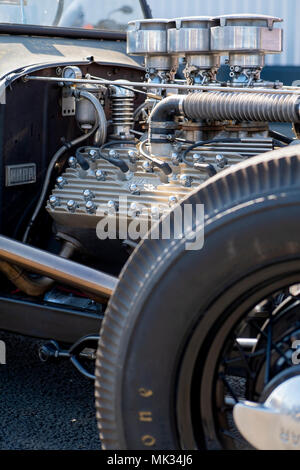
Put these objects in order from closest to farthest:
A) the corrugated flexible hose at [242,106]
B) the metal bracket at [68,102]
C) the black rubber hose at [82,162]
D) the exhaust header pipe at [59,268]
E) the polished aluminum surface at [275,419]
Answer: the polished aluminum surface at [275,419] < the exhaust header pipe at [59,268] < the corrugated flexible hose at [242,106] < the black rubber hose at [82,162] < the metal bracket at [68,102]

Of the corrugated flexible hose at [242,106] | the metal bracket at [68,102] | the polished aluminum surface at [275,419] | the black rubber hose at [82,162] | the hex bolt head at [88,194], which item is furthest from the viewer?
the metal bracket at [68,102]

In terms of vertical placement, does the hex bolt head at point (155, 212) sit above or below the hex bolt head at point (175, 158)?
below

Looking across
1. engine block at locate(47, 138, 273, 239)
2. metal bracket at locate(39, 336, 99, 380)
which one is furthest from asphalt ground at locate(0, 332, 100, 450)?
engine block at locate(47, 138, 273, 239)

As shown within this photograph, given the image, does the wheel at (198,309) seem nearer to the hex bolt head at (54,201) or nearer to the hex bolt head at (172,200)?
the hex bolt head at (172,200)

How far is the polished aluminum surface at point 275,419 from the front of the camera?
59.2 inches

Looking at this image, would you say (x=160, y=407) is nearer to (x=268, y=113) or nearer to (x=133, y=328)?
(x=133, y=328)

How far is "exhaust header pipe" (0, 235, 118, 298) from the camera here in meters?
2.19

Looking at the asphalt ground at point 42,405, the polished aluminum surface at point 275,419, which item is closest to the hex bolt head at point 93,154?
the asphalt ground at point 42,405

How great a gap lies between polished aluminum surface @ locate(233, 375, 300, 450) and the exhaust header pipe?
725 mm

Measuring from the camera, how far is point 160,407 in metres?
1.62

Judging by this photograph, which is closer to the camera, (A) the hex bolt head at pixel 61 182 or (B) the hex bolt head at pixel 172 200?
(B) the hex bolt head at pixel 172 200

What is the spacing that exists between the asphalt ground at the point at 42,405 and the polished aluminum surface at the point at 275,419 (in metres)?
0.95

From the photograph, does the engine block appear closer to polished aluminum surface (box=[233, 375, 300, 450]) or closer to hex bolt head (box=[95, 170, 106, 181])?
hex bolt head (box=[95, 170, 106, 181])

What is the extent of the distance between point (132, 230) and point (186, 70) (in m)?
0.71
